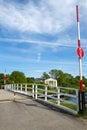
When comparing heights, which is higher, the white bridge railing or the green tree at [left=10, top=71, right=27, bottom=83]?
the green tree at [left=10, top=71, right=27, bottom=83]

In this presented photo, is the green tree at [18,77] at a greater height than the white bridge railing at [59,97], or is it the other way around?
the green tree at [18,77]

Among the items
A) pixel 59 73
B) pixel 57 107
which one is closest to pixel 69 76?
pixel 59 73

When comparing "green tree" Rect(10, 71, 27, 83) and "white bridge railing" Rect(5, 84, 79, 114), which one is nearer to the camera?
"white bridge railing" Rect(5, 84, 79, 114)

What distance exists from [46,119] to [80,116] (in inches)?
61.9

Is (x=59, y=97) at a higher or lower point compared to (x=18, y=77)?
lower

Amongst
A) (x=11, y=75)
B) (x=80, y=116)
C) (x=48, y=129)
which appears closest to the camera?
(x=48, y=129)

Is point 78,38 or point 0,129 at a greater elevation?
point 78,38

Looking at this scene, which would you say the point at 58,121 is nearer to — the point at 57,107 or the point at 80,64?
the point at 80,64

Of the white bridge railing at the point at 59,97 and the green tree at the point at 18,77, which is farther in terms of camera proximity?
the green tree at the point at 18,77

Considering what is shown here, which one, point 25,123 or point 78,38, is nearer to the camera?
point 25,123

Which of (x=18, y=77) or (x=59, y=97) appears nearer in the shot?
(x=59, y=97)

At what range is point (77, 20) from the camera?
14.0 meters

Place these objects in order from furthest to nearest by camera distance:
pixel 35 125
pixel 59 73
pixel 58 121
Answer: pixel 59 73 → pixel 58 121 → pixel 35 125

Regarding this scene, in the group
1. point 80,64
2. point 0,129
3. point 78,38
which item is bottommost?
point 0,129
